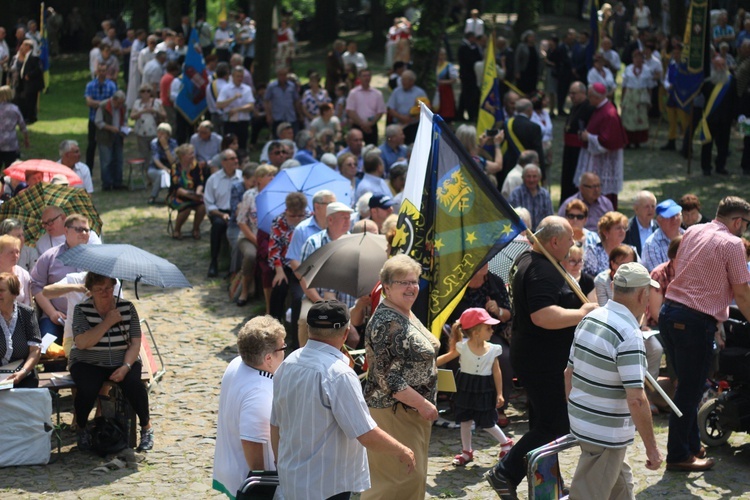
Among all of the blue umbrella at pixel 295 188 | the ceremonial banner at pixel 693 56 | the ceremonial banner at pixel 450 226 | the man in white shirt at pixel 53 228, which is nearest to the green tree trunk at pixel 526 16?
the ceremonial banner at pixel 693 56

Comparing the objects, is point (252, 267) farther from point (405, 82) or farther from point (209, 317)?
point (405, 82)

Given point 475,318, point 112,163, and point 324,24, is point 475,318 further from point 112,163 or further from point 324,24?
point 324,24

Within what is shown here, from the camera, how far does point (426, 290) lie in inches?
281

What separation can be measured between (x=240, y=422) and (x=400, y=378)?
921mm

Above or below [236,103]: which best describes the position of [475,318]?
below

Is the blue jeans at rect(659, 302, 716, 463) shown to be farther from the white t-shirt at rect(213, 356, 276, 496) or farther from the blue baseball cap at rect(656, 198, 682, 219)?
the white t-shirt at rect(213, 356, 276, 496)

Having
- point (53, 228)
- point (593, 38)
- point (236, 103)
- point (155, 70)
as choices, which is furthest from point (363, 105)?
point (53, 228)

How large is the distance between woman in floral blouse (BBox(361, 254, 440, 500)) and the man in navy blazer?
4.90 metres

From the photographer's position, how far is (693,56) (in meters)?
18.4

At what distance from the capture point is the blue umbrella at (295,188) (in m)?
11.6

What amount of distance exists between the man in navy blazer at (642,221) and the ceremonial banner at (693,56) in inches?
329

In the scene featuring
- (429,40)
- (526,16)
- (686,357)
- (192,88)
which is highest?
(526,16)

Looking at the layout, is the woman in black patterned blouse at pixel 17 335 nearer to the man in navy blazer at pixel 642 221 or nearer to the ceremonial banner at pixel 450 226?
the ceremonial banner at pixel 450 226

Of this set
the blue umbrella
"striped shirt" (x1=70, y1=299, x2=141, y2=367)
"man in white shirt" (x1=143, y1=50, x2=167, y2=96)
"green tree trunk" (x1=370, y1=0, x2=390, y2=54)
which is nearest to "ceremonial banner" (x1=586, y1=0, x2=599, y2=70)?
"man in white shirt" (x1=143, y1=50, x2=167, y2=96)
